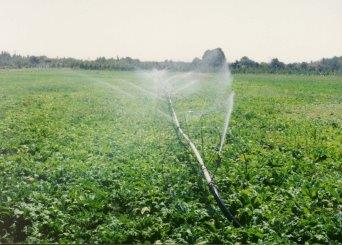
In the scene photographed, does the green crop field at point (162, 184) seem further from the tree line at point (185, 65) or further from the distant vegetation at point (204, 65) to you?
the tree line at point (185, 65)

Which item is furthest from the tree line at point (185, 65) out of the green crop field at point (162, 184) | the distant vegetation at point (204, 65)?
the green crop field at point (162, 184)

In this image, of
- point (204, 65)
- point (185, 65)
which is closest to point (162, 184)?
point (204, 65)

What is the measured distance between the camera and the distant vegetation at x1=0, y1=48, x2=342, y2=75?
124m

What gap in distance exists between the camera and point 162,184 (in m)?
10.6

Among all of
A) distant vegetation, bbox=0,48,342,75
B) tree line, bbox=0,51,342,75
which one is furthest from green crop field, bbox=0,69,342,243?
tree line, bbox=0,51,342,75

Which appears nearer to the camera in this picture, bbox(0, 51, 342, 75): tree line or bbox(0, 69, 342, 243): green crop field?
bbox(0, 69, 342, 243): green crop field

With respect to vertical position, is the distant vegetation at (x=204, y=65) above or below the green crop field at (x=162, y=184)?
above

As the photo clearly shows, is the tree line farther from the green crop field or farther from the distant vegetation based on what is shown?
the green crop field

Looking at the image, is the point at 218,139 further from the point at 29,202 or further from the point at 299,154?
the point at 29,202

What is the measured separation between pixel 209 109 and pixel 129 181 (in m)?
16.4

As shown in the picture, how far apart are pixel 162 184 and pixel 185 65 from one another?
123 meters

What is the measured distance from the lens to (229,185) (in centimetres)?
1060

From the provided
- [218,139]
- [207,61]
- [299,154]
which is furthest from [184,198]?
[207,61]

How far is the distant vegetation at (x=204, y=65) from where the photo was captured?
12406 cm
